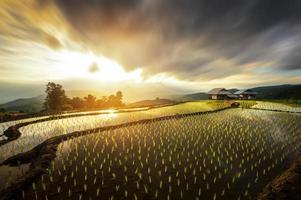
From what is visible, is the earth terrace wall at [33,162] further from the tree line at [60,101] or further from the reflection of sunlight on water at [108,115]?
the tree line at [60,101]

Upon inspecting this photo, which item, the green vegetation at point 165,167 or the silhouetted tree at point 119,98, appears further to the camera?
the silhouetted tree at point 119,98

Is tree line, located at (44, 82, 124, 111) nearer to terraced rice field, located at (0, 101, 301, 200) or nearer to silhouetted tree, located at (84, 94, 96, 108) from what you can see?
silhouetted tree, located at (84, 94, 96, 108)

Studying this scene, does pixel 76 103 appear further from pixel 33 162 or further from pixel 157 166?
pixel 157 166

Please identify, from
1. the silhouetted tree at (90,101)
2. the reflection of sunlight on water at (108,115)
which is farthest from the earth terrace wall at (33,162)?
the silhouetted tree at (90,101)

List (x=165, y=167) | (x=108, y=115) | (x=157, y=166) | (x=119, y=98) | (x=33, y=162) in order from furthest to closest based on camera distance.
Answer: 1. (x=119, y=98)
2. (x=108, y=115)
3. (x=33, y=162)
4. (x=157, y=166)
5. (x=165, y=167)

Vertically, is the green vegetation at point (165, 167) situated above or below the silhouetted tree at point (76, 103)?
below

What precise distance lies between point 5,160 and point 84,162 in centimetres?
386

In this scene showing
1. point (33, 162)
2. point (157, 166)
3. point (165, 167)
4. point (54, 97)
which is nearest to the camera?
point (165, 167)

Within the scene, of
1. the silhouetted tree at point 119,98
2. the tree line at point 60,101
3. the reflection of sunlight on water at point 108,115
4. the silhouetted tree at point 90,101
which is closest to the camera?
the reflection of sunlight on water at point 108,115

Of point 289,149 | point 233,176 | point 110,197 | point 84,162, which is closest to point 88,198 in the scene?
point 110,197

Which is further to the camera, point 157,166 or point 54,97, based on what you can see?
point 54,97

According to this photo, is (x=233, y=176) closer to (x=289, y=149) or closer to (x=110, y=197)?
(x=110, y=197)

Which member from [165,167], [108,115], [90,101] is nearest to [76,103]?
[90,101]

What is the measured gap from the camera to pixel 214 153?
9.54 m
